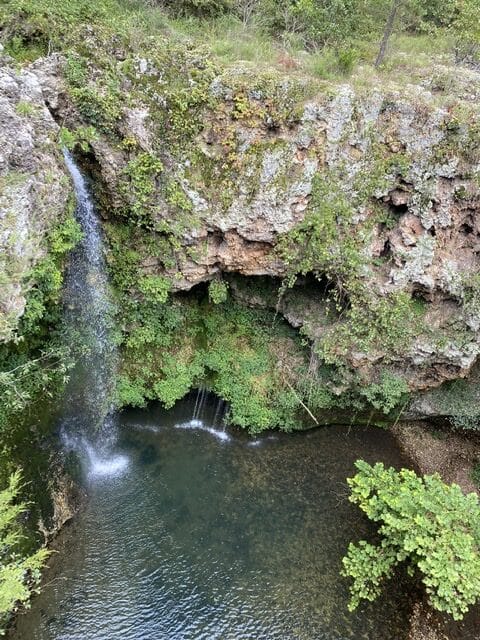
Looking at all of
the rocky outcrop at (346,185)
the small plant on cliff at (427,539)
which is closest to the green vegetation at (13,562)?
the small plant on cliff at (427,539)

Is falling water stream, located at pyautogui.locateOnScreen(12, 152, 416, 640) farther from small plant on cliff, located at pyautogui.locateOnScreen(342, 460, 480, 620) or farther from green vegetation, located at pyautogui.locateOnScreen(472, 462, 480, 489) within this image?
green vegetation, located at pyautogui.locateOnScreen(472, 462, 480, 489)

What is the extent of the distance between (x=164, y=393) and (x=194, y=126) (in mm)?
7378

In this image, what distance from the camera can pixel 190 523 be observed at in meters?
10.2

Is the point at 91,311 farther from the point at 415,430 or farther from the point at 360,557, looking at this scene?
the point at 415,430

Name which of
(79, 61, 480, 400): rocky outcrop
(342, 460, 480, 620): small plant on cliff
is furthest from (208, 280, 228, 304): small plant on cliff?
(342, 460, 480, 620): small plant on cliff

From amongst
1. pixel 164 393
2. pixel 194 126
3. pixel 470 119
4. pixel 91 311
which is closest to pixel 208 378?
pixel 164 393

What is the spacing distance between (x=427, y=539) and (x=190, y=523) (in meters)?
5.43

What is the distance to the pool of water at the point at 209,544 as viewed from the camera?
8.42m

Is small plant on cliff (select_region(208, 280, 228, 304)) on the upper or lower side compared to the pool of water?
upper

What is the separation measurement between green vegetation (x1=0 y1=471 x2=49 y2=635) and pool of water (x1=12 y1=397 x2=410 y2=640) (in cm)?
54

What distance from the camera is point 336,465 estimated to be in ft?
40.0

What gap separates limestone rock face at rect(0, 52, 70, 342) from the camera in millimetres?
7062

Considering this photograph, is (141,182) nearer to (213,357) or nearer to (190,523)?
(213,357)

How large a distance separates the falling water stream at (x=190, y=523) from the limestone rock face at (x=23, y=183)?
1.58m
